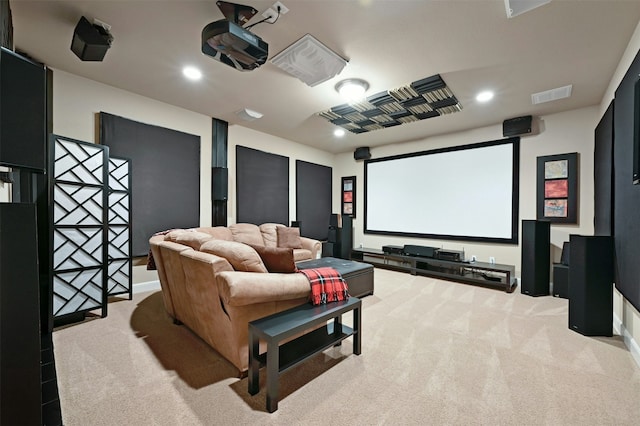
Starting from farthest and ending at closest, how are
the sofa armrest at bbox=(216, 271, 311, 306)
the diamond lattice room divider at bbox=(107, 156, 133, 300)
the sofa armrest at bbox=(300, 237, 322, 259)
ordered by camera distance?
the sofa armrest at bbox=(300, 237, 322, 259), the diamond lattice room divider at bbox=(107, 156, 133, 300), the sofa armrest at bbox=(216, 271, 311, 306)

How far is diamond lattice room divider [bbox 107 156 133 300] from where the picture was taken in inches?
123

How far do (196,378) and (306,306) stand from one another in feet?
2.83

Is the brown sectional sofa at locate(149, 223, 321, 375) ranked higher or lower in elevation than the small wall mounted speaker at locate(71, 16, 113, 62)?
lower

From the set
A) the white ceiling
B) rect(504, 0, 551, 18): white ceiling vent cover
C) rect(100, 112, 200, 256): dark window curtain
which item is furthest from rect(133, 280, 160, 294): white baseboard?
rect(504, 0, 551, 18): white ceiling vent cover

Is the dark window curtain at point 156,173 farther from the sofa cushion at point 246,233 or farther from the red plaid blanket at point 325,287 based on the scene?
the red plaid blanket at point 325,287

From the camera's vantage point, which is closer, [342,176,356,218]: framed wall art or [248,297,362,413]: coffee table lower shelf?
[248,297,362,413]: coffee table lower shelf

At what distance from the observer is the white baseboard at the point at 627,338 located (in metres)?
2.07

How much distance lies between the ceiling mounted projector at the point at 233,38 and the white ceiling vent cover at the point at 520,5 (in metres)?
1.76

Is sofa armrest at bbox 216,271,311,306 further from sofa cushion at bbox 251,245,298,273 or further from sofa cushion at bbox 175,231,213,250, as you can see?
sofa cushion at bbox 175,231,213,250

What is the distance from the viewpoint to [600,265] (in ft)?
8.14

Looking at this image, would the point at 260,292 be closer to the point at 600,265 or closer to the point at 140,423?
the point at 140,423

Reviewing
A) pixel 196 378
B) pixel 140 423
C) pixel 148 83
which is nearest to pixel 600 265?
pixel 196 378

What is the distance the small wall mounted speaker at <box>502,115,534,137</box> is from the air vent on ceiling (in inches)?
39.5

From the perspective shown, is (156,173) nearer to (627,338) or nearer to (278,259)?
(278,259)
